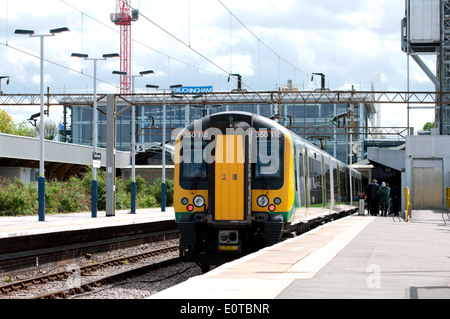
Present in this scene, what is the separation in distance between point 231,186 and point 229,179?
0.14m

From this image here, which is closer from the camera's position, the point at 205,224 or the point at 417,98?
the point at 205,224

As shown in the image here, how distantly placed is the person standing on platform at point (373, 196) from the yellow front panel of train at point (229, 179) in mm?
18503

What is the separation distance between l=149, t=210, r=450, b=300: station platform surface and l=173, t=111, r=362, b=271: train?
80 cm

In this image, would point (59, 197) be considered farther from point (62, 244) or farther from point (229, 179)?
point (229, 179)

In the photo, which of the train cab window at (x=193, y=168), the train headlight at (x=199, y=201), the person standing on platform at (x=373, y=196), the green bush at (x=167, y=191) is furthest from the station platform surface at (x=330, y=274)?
the green bush at (x=167, y=191)

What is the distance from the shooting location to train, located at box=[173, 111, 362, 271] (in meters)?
13.6

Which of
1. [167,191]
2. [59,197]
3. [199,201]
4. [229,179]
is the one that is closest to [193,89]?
[167,191]

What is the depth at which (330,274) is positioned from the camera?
9109 mm

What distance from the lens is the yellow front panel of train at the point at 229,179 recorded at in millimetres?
13531

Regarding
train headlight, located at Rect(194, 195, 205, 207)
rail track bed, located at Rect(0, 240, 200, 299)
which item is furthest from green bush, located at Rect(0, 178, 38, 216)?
train headlight, located at Rect(194, 195, 205, 207)

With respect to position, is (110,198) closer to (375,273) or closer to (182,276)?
(182,276)
